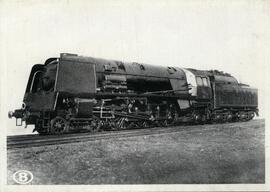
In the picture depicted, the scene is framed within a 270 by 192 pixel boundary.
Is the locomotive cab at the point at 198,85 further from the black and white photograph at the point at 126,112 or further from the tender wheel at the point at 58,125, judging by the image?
the tender wheel at the point at 58,125

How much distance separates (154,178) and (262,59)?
5.66 metres

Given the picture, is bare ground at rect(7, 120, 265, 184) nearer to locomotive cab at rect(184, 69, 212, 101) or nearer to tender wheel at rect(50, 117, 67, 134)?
tender wheel at rect(50, 117, 67, 134)

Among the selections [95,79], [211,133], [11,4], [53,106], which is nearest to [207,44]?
[211,133]

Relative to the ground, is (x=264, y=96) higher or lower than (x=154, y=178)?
higher

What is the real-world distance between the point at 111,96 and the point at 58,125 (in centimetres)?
236

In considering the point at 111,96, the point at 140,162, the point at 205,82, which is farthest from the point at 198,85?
the point at 140,162

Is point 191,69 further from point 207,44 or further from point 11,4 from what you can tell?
point 11,4

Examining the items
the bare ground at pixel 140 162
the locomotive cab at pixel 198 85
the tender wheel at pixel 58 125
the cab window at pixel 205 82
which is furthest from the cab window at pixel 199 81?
the tender wheel at pixel 58 125

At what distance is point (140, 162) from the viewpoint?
901 centimetres

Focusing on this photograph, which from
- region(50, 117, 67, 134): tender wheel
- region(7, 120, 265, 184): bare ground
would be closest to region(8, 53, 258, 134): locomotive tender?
region(50, 117, 67, 134): tender wheel

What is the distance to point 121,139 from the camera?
10734mm

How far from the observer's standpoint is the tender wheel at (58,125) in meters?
11.6

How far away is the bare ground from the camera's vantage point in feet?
27.9

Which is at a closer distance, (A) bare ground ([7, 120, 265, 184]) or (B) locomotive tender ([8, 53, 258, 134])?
(A) bare ground ([7, 120, 265, 184])
